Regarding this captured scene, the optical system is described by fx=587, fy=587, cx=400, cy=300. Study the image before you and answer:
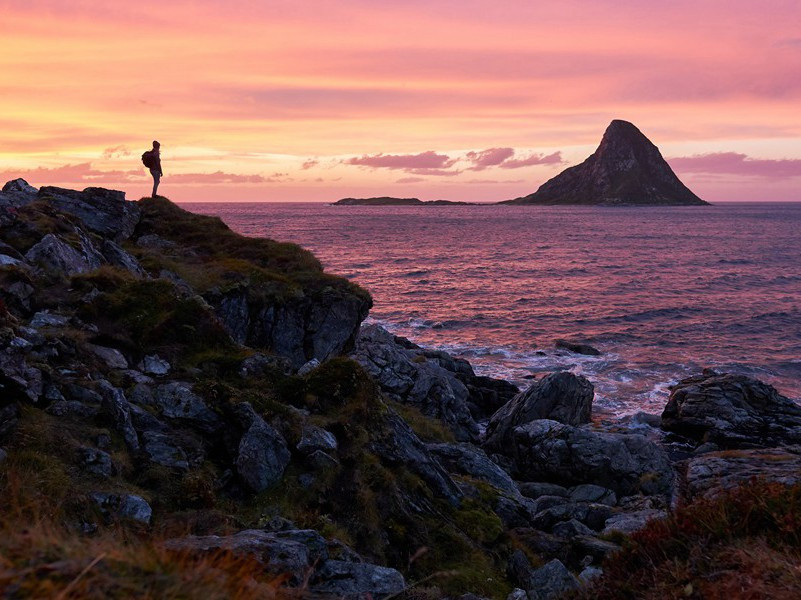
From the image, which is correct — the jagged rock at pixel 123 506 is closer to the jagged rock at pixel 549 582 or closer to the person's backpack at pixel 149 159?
the jagged rock at pixel 549 582

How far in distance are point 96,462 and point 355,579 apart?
5.29 metres

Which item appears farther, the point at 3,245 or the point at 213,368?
the point at 3,245

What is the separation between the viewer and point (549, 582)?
38.7 feet

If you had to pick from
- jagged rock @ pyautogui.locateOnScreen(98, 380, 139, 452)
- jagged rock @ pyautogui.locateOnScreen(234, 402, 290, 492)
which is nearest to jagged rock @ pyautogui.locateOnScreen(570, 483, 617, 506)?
jagged rock @ pyautogui.locateOnScreen(234, 402, 290, 492)

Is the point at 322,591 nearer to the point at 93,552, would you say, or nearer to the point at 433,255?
the point at 93,552

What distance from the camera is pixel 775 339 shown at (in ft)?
160

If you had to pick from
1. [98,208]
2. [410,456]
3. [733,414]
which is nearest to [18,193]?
[98,208]

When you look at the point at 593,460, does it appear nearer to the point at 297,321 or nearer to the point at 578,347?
the point at 297,321

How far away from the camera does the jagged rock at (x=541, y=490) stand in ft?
75.3

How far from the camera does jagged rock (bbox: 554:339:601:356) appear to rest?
150 ft

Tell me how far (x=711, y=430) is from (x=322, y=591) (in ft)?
92.6

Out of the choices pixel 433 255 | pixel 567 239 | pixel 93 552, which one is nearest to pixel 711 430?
pixel 93 552

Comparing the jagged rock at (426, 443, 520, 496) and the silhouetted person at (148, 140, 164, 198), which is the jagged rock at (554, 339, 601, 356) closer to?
the jagged rock at (426, 443, 520, 496)

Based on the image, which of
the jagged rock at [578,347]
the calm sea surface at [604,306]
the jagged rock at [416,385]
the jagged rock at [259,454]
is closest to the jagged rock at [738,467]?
the calm sea surface at [604,306]
